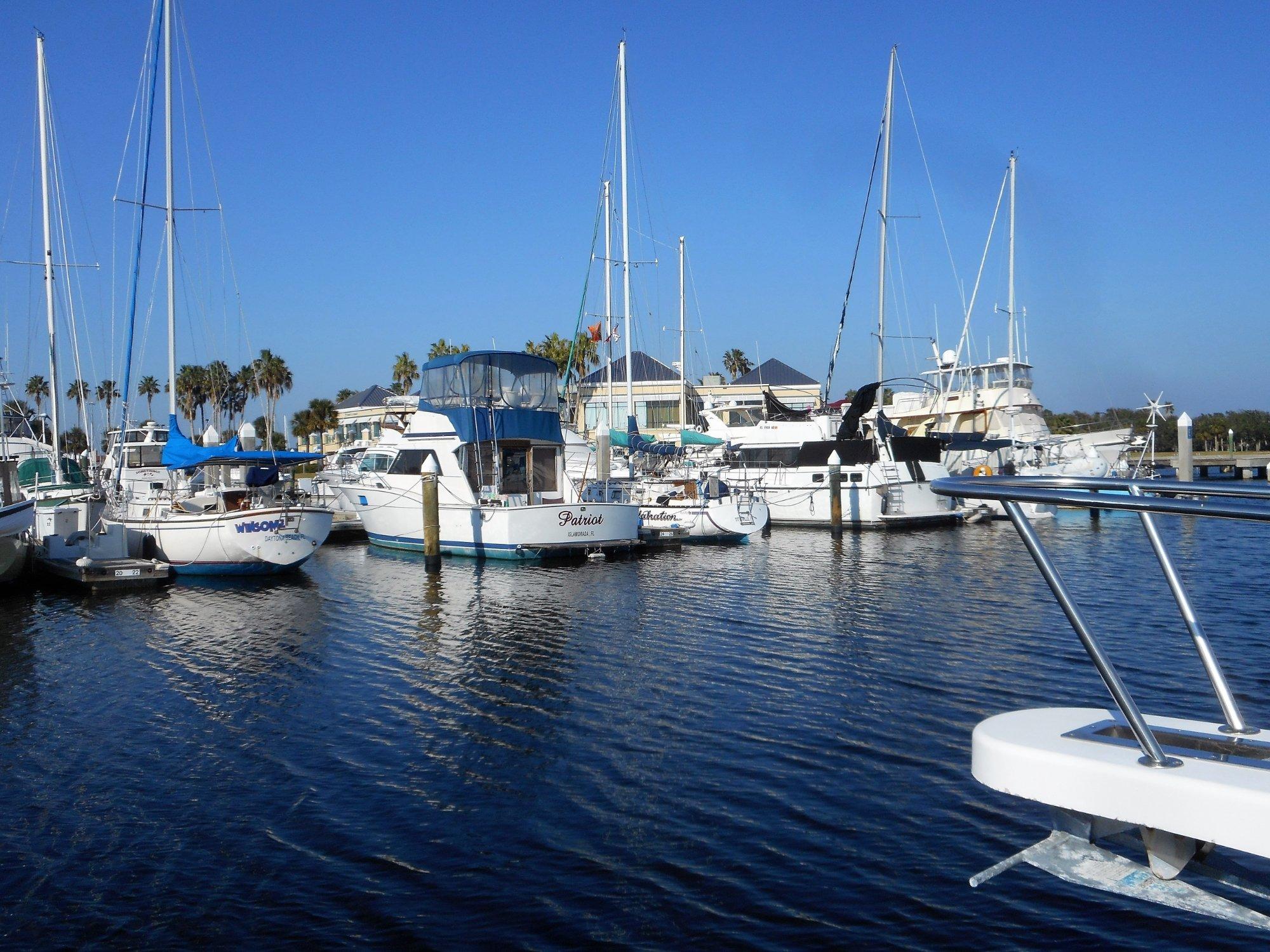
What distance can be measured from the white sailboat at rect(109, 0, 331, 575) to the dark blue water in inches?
131

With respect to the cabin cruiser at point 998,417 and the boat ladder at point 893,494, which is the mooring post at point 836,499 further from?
the cabin cruiser at point 998,417

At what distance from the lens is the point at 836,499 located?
108 feet

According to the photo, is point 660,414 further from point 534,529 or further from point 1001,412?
point 534,529

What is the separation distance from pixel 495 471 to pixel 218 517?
682cm

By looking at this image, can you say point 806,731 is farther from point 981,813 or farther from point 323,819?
point 323,819

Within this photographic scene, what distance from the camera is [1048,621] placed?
52.2 ft

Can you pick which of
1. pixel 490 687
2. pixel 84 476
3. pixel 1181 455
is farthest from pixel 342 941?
pixel 1181 455

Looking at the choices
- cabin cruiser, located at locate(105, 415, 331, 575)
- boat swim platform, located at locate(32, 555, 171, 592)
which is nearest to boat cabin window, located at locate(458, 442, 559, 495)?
cabin cruiser, located at locate(105, 415, 331, 575)

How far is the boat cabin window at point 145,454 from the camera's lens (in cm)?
2984

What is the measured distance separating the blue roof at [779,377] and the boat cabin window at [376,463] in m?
42.3

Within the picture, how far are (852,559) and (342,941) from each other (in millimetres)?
21139

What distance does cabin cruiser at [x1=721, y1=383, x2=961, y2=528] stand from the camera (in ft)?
115

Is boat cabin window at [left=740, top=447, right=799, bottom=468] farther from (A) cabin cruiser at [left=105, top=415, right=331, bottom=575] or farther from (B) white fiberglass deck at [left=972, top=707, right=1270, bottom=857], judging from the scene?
(B) white fiberglass deck at [left=972, top=707, right=1270, bottom=857]

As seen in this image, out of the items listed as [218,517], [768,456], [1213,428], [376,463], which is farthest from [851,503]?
[1213,428]
